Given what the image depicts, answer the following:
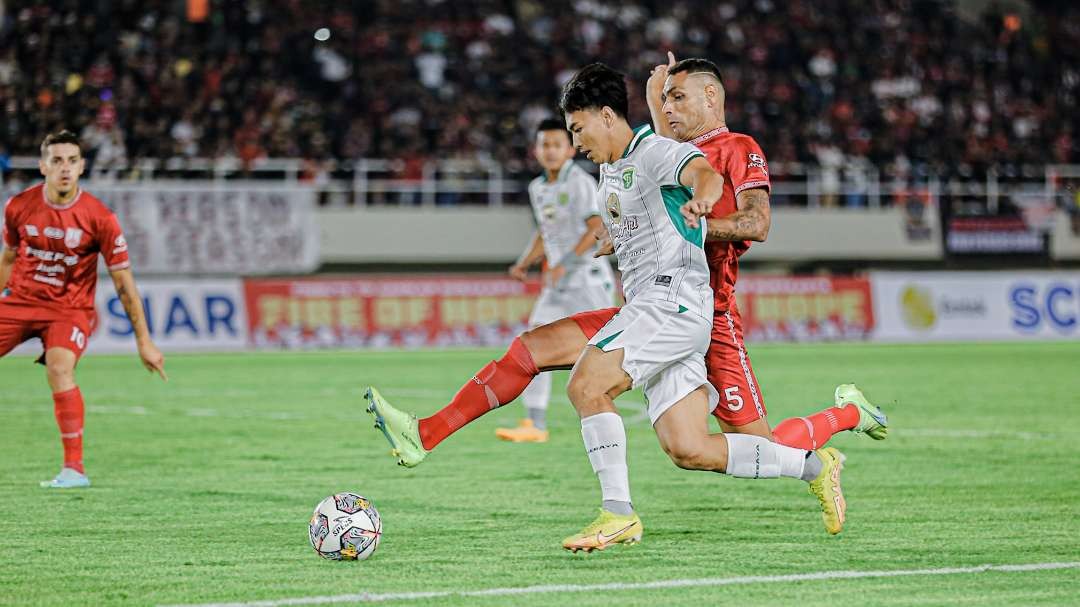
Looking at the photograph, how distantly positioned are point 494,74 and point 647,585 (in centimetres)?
2562

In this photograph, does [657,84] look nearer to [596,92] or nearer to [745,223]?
[596,92]

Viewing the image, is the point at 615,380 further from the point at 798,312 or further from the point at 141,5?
the point at 141,5

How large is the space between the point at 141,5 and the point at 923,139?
54.6ft

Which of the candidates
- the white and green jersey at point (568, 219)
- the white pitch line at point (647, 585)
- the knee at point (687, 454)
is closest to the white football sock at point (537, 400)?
the white and green jersey at point (568, 219)

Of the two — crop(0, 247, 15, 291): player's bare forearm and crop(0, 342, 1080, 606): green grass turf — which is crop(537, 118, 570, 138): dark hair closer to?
crop(0, 342, 1080, 606): green grass turf

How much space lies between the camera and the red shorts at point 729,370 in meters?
6.61

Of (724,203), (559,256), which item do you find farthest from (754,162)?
(559,256)

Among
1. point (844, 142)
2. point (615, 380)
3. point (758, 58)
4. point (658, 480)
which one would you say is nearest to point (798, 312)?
point (844, 142)

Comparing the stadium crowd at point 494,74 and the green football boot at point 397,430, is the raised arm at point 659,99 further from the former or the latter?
the stadium crowd at point 494,74

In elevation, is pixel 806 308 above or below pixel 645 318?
below

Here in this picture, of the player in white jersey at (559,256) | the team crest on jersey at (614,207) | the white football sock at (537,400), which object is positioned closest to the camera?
the team crest on jersey at (614,207)

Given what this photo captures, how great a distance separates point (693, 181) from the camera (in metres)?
5.89

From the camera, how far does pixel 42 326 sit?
353 inches

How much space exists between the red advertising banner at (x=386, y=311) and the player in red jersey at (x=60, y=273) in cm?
1492
